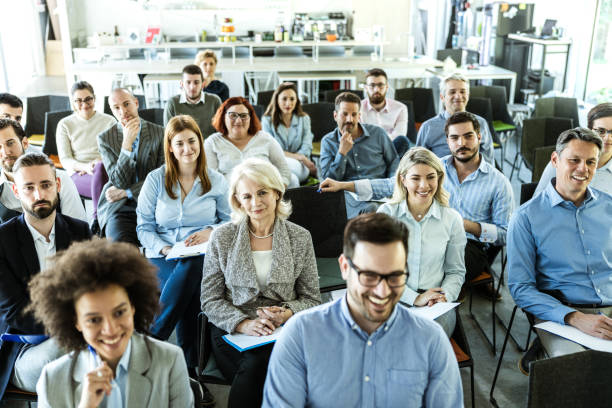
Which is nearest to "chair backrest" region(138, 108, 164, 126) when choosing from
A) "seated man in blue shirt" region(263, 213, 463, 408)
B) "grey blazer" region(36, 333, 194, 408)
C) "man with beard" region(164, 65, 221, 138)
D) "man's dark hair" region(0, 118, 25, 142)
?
"man with beard" region(164, 65, 221, 138)

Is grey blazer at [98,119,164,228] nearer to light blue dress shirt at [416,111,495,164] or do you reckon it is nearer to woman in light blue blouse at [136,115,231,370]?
woman in light blue blouse at [136,115,231,370]

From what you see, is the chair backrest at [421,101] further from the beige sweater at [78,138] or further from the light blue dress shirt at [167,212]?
the light blue dress shirt at [167,212]

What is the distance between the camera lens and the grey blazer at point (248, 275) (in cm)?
240

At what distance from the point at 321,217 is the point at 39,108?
11.3 ft

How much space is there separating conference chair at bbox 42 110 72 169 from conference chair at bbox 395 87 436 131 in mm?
3181

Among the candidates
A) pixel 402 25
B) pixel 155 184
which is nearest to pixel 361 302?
pixel 155 184

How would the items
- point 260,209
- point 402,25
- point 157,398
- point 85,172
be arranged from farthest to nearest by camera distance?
point 402,25 → point 85,172 → point 260,209 → point 157,398

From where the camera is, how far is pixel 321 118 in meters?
5.18

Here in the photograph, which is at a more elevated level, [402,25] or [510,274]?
[402,25]

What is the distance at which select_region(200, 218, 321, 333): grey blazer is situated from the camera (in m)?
2.40

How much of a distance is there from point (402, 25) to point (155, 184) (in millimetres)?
9043

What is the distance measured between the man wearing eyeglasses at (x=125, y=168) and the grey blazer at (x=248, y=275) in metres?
1.08

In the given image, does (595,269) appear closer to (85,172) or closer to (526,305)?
(526,305)

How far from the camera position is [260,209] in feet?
8.01
